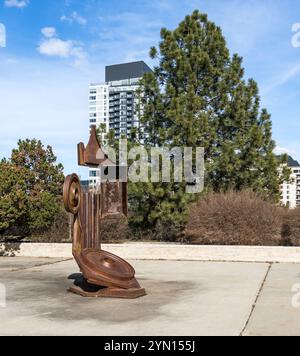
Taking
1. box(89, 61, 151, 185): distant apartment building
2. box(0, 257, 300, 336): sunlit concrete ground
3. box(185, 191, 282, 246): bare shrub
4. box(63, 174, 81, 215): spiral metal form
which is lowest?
box(0, 257, 300, 336): sunlit concrete ground

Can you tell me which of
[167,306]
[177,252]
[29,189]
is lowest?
[177,252]

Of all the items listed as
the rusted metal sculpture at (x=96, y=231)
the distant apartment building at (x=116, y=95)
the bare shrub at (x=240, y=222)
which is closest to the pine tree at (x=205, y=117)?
the bare shrub at (x=240, y=222)

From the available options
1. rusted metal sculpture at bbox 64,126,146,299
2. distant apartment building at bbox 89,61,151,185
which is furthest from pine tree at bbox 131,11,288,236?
distant apartment building at bbox 89,61,151,185

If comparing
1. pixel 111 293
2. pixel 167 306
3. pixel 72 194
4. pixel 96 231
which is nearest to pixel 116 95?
pixel 96 231

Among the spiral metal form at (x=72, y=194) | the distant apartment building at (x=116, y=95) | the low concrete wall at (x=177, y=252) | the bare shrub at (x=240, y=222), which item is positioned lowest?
the low concrete wall at (x=177, y=252)

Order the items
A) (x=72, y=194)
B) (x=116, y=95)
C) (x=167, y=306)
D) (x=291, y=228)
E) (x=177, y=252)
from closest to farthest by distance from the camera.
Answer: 1. (x=167, y=306)
2. (x=72, y=194)
3. (x=177, y=252)
4. (x=291, y=228)
5. (x=116, y=95)

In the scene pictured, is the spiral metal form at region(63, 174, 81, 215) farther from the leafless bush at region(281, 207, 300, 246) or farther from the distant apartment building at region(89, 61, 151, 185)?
the distant apartment building at region(89, 61, 151, 185)

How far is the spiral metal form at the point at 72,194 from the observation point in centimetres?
1050

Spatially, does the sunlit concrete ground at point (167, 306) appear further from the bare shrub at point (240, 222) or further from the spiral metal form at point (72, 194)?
the bare shrub at point (240, 222)

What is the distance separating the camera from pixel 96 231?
1126cm

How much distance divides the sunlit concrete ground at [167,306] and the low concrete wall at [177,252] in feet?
8.89

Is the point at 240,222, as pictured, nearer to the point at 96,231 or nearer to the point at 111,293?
the point at 96,231

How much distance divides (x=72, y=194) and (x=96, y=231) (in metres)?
1.09

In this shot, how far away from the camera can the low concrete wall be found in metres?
18.1
